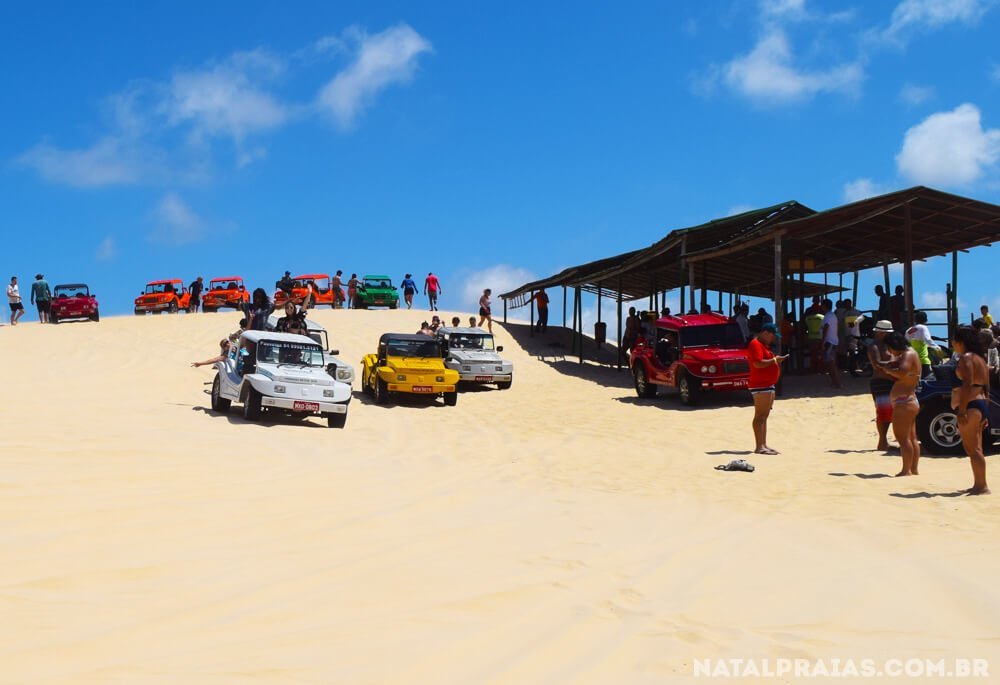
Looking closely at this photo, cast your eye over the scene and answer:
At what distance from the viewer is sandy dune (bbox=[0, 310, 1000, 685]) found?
11.9ft

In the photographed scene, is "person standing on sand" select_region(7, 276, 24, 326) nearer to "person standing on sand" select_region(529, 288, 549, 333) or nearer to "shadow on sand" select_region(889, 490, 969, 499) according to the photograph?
"person standing on sand" select_region(529, 288, 549, 333)

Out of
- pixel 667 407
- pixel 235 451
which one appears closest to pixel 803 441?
pixel 667 407

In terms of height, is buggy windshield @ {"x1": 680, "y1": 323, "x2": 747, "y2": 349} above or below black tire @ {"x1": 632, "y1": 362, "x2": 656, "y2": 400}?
above

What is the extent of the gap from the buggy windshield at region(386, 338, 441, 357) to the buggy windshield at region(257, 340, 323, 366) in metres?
3.77

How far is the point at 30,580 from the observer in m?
4.26

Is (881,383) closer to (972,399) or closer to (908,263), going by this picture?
(972,399)

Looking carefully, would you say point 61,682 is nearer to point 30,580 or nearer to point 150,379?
point 30,580

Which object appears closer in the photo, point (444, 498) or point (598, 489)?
point (444, 498)

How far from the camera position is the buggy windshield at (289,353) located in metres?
14.7

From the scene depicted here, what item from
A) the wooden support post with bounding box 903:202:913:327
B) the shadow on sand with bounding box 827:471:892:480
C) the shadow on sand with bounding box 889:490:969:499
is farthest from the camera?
the wooden support post with bounding box 903:202:913:327

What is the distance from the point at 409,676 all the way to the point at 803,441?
36.8 ft

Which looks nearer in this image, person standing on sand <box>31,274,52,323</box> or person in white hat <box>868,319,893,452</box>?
person in white hat <box>868,319,893,452</box>

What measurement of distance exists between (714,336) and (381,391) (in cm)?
709

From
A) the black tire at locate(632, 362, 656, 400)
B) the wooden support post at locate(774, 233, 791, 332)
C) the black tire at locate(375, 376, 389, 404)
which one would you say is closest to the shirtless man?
the black tire at locate(632, 362, 656, 400)
